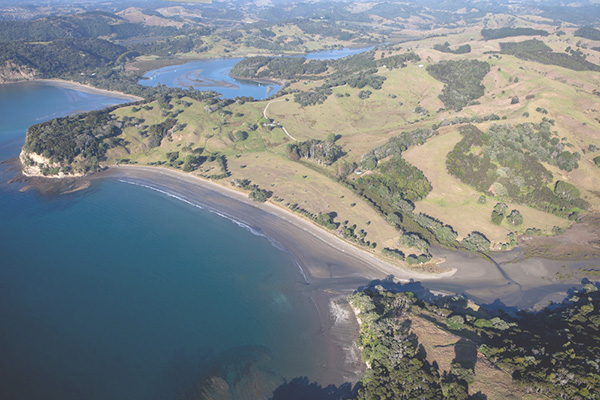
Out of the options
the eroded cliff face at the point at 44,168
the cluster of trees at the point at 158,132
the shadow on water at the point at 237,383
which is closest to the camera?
the shadow on water at the point at 237,383

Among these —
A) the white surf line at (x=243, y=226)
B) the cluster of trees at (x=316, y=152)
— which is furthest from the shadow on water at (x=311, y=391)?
the cluster of trees at (x=316, y=152)

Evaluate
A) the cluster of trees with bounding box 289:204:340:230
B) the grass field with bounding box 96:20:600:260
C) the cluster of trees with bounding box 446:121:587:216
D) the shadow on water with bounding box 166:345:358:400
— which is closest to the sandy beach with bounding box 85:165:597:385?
the cluster of trees with bounding box 289:204:340:230

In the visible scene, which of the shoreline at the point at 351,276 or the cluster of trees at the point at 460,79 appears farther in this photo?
the cluster of trees at the point at 460,79

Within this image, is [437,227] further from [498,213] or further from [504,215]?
Answer: [504,215]

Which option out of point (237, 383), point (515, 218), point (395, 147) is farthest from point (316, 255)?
point (515, 218)

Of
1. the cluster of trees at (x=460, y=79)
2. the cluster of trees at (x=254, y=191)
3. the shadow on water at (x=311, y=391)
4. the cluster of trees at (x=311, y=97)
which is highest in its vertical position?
the cluster of trees at (x=460, y=79)

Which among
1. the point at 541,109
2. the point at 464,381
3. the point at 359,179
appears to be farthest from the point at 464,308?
the point at 541,109

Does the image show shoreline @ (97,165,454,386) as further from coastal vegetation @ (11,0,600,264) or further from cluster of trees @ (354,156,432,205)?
cluster of trees @ (354,156,432,205)

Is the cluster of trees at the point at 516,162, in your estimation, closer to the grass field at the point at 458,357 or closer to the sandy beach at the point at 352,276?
the sandy beach at the point at 352,276
